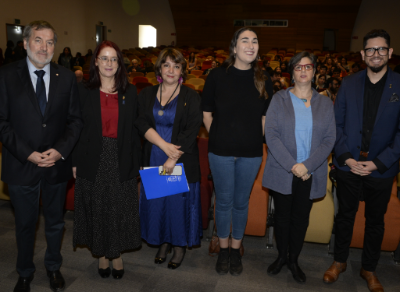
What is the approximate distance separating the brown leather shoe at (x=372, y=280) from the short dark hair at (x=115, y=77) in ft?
6.77

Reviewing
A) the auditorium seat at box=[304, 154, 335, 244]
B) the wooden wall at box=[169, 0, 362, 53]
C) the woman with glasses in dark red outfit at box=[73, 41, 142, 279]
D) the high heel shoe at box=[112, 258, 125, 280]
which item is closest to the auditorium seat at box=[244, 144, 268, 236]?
the auditorium seat at box=[304, 154, 335, 244]

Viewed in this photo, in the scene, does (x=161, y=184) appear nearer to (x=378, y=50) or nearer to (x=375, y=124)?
(x=375, y=124)

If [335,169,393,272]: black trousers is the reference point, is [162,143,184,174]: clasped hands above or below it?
above

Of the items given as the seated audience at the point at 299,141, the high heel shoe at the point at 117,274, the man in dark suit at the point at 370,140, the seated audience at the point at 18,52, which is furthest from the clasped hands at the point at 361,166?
the seated audience at the point at 18,52

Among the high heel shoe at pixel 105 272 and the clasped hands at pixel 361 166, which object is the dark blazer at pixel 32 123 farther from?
the clasped hands at pixel 361 166

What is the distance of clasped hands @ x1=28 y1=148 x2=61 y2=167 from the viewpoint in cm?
196

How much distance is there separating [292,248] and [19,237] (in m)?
1.79

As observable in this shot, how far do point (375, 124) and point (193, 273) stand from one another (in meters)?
1.58

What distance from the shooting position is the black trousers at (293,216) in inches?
88.6

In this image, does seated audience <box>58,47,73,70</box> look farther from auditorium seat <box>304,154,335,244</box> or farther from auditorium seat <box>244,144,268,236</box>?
auditorium seat <box>304,154,335,244</box>

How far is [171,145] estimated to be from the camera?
7.35ft

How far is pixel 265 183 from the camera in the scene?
2.31 meters

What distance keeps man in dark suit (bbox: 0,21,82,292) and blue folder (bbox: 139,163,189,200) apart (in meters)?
0.50

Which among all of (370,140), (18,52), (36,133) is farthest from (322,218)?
(18,52)
